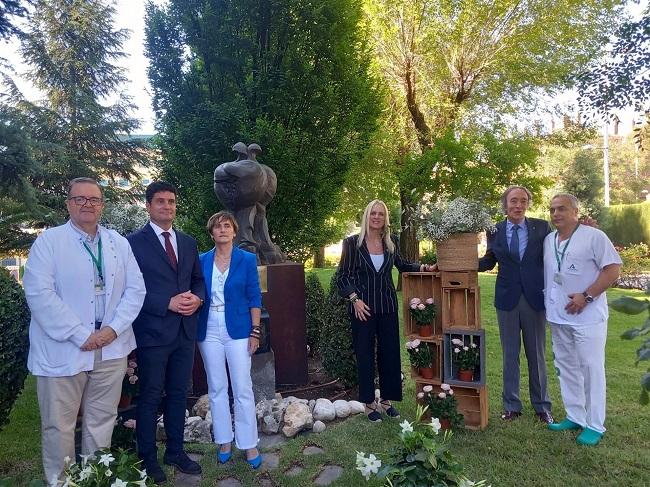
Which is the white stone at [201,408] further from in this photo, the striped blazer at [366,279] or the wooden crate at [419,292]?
the wooden crate at [419,292]

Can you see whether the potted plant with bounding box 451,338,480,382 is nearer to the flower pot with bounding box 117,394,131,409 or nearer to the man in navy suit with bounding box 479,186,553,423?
the man in navy suit with bounding box 479,186,553,423

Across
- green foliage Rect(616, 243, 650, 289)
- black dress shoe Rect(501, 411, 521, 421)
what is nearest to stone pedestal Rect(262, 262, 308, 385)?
black dress shoe Rect(501, 411, 521, 421)

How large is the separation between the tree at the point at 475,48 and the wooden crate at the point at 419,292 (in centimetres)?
807

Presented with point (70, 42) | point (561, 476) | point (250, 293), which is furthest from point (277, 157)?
point (70, 42)

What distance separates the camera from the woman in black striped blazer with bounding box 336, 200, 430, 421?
4320 millimetres

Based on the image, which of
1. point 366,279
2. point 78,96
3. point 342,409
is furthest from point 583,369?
point 78,96

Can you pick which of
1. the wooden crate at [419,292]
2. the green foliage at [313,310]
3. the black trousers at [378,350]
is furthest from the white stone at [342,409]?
the green foliage at [313,310]

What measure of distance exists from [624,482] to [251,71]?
7.32 meters

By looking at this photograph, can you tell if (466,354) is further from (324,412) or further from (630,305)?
(630,305)

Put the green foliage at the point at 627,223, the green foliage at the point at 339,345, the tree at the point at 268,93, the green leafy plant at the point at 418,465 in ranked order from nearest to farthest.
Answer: the green leafy plant at the point at 418,465, the green foliage at the point at 339,345, the tree at the point at 268,93, the green foliage at the point at 627,223

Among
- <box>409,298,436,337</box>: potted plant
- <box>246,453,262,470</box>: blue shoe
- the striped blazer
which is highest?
the striped blazer

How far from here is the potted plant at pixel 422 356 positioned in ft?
14.4

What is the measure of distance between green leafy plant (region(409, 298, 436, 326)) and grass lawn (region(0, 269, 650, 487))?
947mm

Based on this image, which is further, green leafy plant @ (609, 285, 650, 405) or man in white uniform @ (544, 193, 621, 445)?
man in white uniform @ (544, 193, 621, 445)
